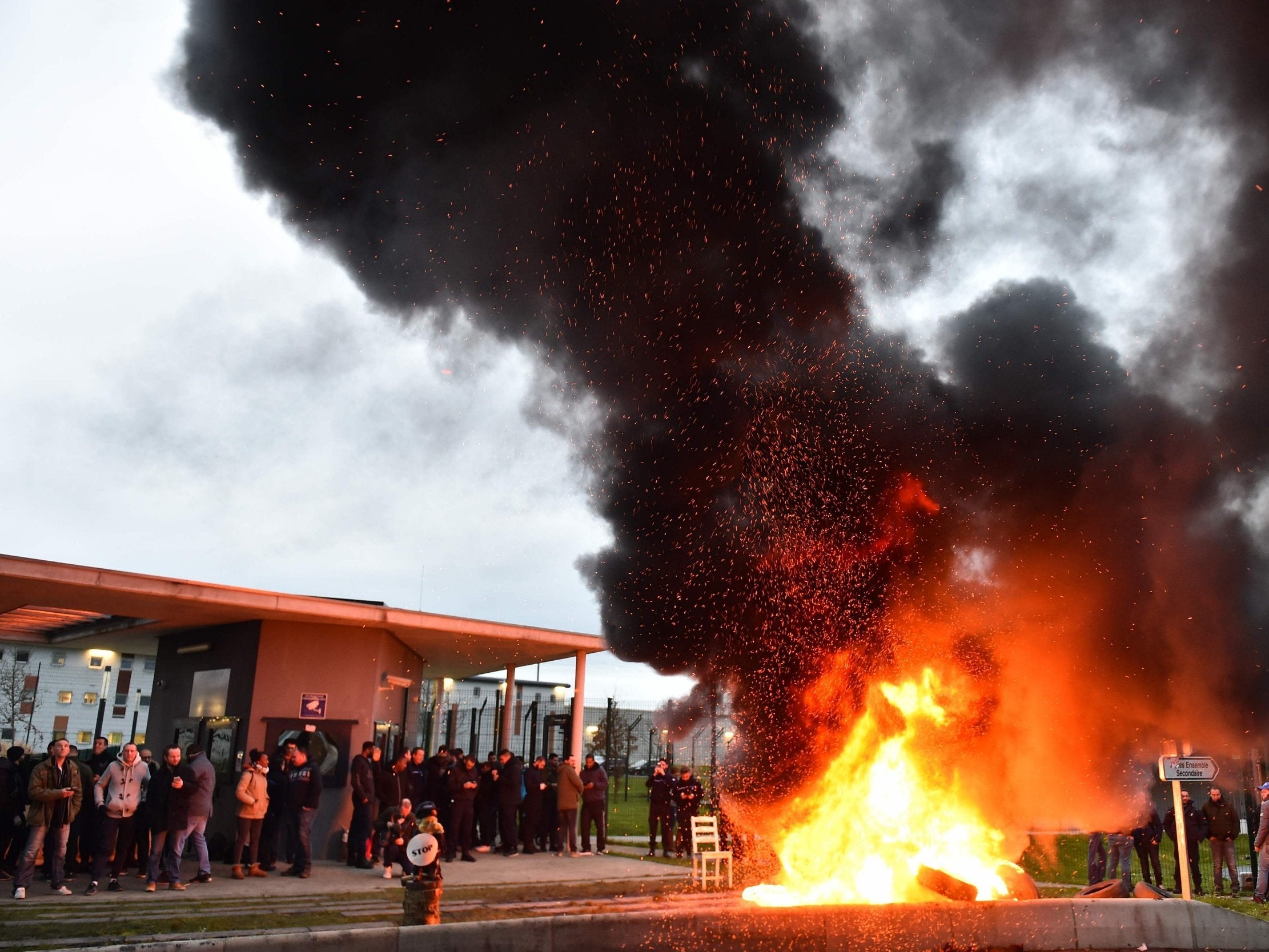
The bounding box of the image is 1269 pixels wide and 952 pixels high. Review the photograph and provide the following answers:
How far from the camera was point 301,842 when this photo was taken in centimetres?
1173

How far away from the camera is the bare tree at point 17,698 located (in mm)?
44688

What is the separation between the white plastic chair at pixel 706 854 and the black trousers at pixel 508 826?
3453 mm

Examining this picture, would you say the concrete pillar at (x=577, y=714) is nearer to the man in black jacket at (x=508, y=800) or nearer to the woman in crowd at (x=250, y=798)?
the man in black jacket at (x=508, y=800)

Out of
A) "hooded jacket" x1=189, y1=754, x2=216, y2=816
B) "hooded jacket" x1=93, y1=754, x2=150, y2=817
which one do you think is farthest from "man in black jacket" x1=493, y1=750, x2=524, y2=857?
"hooded jacket" x1=93, y1=754, x2=150, y2=817

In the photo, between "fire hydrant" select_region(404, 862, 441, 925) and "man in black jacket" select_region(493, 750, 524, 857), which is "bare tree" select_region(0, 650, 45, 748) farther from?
"fire hydrant" select_region(404, 862, 441, 925)

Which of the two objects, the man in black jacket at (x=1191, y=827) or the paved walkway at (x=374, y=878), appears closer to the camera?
the paved walkway at (x=374, y=878)

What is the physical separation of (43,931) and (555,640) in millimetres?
10029

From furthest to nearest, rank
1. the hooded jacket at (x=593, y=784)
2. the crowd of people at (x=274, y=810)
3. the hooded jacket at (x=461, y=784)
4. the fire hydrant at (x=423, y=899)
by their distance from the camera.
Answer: the hooded jacket at (x=593, y=784) → the hooded jacket at (x=461, y=784) → the crowd of people at (x=274, y=810) → the fire hydrant at (x=423, y=899)

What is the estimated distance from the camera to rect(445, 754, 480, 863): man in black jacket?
13844 mm

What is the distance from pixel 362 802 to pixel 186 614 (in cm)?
424

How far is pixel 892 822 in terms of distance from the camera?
10430 millimetres

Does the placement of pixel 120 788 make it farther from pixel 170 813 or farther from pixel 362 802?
pixel 362 802

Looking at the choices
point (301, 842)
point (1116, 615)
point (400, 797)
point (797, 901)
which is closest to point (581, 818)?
point (400, 797)

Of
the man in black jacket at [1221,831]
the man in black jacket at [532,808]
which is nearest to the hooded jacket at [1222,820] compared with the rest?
the man in black jacket at [1221,831]
